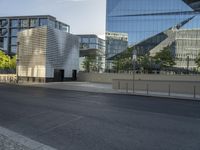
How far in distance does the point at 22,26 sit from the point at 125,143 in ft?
A: 333

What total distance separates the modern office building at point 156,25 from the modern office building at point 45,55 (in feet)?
80.2

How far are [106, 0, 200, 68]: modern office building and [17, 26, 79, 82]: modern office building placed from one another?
24437 millimetres

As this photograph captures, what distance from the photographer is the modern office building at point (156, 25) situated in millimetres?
66938

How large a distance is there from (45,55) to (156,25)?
37.5 metres

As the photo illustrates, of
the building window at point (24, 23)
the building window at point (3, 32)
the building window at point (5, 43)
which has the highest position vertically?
the building window at point (24, 23)

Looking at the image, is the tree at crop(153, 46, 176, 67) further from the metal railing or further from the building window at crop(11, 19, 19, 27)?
the building window at crop(11, 19, 19, 27)

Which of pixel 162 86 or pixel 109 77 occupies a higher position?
pixel 109 77

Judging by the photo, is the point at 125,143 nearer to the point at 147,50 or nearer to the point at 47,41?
the point at 47,41

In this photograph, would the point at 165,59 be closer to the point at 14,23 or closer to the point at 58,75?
the point at 58,75

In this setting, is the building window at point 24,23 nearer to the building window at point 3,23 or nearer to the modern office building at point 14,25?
the modern office building at point 14,25

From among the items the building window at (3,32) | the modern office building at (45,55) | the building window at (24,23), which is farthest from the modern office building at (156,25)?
the building window at (3,32)

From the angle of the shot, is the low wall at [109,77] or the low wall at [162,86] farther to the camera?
the low wall at [109,77]

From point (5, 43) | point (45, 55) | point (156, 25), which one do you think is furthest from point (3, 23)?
point (45, 55)

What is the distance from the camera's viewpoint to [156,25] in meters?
69.4
